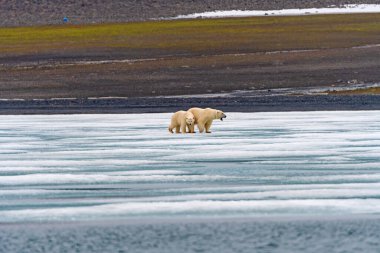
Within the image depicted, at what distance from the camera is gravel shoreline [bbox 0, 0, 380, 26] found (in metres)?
77.3

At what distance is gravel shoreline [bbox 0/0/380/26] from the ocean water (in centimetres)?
5376

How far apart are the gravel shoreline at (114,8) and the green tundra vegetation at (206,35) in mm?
3848

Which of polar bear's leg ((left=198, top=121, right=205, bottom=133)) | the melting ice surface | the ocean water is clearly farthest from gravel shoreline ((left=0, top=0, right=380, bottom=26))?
the ocean water

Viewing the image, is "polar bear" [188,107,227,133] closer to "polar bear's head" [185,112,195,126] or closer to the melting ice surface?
"polar bear's head" [185,112,195,126]

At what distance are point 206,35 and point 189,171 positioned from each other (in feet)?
150

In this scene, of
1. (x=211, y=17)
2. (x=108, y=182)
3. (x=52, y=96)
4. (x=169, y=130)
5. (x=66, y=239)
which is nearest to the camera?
(x=66, y=239)

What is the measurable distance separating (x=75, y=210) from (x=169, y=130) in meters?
10.1

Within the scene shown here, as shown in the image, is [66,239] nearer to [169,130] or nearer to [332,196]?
[332,196]

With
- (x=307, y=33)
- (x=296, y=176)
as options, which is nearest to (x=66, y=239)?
(x=296, y=176)

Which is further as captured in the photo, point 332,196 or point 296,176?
point 296,176

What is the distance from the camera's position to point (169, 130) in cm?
2370

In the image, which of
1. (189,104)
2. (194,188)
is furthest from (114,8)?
(194,188)

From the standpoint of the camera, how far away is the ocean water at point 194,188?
12383 mm

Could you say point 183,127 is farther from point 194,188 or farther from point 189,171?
point 194,188
